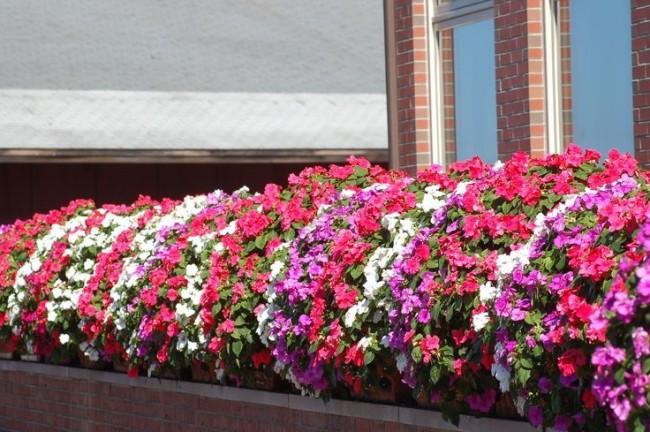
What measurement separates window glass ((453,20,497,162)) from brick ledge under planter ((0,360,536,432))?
394 centimetres

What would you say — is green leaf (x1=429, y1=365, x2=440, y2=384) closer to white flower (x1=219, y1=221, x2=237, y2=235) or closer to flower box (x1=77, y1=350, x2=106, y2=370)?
white flower (x1=219, y1=221, x2=237, y2=235)

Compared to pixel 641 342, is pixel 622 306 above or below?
above

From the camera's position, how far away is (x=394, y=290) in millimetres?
7102

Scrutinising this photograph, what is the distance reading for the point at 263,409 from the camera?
8.75m

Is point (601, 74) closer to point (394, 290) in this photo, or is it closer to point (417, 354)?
point (394, 290)

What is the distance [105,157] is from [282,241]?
11.1 meters

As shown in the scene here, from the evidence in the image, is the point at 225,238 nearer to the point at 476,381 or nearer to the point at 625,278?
the point at 476,381

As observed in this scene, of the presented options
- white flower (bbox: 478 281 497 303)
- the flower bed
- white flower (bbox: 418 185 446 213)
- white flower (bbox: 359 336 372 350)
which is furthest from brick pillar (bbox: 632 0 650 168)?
white flower (bbox: 478 281 497 303)

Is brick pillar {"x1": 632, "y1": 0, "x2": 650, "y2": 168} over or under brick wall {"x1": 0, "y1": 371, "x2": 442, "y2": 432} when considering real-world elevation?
over

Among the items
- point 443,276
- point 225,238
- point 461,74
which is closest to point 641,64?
point 461,74

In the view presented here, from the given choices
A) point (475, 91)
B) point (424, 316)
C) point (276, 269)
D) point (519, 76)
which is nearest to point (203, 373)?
point (276, 269)

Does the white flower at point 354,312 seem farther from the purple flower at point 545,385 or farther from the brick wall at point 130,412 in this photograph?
the purple flower at point 545,385

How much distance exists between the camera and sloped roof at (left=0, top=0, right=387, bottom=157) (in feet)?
66.5

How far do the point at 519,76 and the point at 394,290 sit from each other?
16.4 feet
